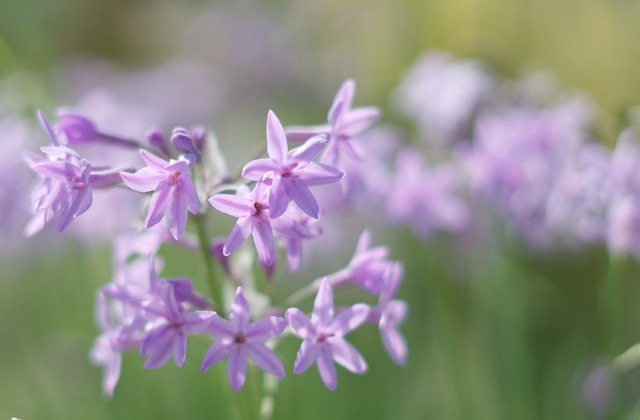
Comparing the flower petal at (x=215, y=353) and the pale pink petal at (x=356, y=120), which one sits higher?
the pale pink petal at (x=356, y=120)

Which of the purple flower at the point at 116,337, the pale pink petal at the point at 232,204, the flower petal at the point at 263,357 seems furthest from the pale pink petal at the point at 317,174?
the purple flower at the point at 116,337

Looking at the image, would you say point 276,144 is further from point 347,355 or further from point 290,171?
point 347,355

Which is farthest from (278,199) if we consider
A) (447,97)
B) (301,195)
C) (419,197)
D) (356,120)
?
(447,97)

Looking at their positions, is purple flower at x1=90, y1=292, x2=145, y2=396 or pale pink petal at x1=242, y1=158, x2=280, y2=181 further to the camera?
purple flower at x1=90, y1=292, x2=145, y2=396

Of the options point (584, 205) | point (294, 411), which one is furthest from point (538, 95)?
point (294, 411)

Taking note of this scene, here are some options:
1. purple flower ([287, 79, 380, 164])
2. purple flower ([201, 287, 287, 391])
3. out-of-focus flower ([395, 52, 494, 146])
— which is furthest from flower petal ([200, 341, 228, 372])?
out-of-focus flower ([395, 52, 494, 146])

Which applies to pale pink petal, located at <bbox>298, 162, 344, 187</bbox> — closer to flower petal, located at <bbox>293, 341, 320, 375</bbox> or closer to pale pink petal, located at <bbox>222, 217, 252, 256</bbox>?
pale pink petal, located at <bbox>222, 217, 252, 256</bbox>

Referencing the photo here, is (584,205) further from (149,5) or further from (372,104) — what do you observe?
(149,5)

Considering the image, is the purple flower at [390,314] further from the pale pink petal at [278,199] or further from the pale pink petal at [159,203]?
the pale pink petal at [159,203]
